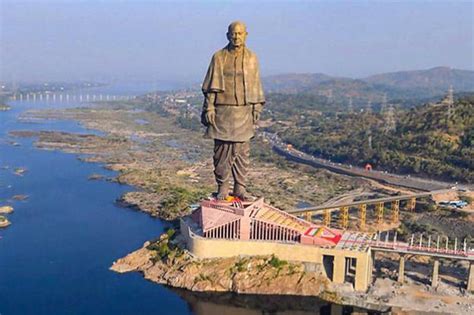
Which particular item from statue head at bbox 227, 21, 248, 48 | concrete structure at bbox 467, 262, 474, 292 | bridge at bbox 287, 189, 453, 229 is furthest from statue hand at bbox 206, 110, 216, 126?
concrete structure at bbox 467, 262, 474, 292

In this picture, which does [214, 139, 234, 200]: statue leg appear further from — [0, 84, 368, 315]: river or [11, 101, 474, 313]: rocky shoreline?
[0, 84, 368, 315]: river

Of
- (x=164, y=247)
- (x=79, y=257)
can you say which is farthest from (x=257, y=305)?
(x=79, y=257)

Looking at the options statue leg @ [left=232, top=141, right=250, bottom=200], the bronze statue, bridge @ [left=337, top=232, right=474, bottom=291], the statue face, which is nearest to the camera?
the statue face

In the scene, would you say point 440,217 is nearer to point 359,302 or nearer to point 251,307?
point 359,302

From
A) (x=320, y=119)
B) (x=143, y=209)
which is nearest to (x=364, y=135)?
(x=320, y=119)

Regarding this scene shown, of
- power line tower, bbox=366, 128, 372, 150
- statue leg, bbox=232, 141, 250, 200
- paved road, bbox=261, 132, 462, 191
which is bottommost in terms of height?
paved road, bbox=261, 132, 462, 191

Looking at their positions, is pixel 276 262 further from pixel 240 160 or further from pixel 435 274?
pixel 435 274
